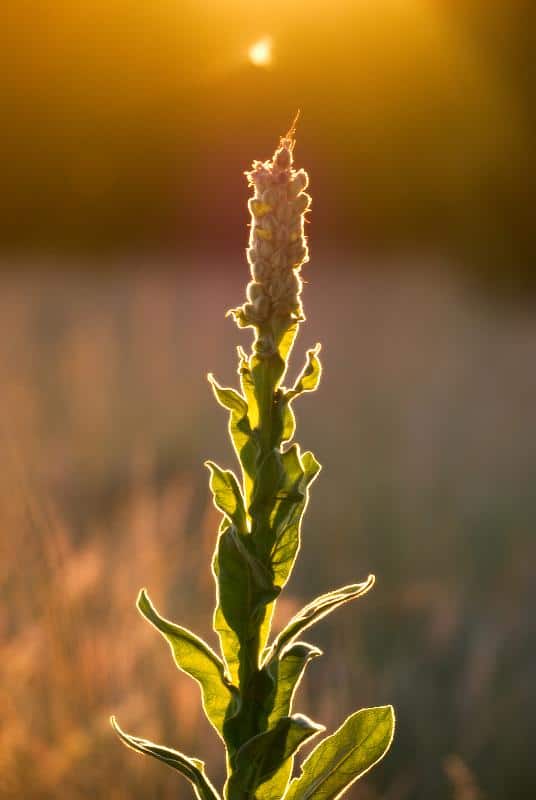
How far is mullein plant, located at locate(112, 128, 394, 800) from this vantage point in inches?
34.8

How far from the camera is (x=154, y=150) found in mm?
10484

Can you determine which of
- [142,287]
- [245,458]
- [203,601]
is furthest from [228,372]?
[245,458]

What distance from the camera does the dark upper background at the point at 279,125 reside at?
9914mm

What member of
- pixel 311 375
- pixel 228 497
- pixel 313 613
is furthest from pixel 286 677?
pixel 311 375

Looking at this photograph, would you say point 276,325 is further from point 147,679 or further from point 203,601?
point 203,601

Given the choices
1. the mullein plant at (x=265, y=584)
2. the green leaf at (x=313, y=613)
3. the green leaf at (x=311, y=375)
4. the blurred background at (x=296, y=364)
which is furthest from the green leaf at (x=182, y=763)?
the blurred background at (x=296, y=364)

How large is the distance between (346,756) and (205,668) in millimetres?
156

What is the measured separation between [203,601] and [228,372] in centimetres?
329

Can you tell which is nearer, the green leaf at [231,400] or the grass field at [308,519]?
the green leaf at [231,400]

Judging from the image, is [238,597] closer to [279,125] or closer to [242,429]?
[242,429]

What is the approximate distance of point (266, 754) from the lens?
93cm

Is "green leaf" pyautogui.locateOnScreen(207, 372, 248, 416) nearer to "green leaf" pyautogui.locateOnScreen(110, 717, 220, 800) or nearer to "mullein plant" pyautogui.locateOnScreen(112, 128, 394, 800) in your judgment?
"mullein plant" pyautogui.locateOnScreen(112, 128, 394, 800)

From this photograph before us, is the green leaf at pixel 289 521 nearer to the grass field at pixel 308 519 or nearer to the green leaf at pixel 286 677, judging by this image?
the green leaf at pixel 286 677

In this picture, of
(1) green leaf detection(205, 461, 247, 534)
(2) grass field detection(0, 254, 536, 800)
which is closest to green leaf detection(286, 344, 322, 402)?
(1) green leaf detection(205, 461, 247, 534)
